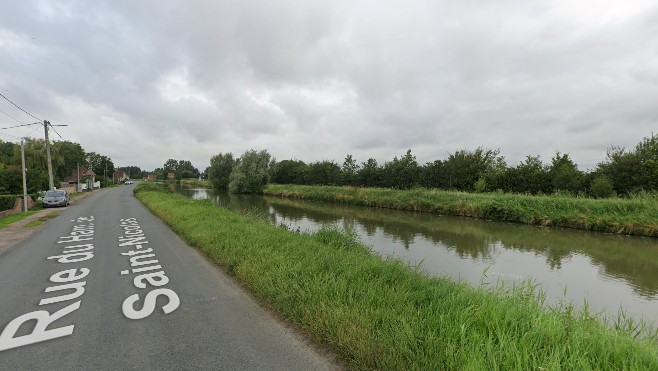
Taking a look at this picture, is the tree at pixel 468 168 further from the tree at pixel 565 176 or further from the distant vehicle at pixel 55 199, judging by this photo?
the distant vehicle at pixel 55 199

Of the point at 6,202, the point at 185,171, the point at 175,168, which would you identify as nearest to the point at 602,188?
the point at 6,202

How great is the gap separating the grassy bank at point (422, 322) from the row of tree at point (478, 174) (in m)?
20.0

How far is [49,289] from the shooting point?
4.95 meters

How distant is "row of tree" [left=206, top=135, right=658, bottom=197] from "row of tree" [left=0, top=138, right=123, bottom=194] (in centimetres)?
2347

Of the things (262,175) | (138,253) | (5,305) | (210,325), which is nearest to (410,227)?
(138,253)

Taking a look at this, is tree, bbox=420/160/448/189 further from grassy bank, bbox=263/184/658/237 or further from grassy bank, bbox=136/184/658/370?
grassy bank, bbox=136/184/658/370

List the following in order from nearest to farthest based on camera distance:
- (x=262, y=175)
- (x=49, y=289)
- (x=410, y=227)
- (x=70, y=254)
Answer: (x=49, y=289), (x=70, y=254), (x=410, y=227), (x=262, y=175)

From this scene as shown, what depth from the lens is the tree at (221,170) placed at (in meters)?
57.9

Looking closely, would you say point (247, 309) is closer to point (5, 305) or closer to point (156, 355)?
point (156, 355)

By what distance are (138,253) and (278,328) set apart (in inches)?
221

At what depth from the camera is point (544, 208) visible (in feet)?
56.8

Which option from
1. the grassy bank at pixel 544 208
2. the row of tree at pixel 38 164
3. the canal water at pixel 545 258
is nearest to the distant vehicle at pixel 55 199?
the row of tree at pixel 38 164

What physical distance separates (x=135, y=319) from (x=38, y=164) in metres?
54.4

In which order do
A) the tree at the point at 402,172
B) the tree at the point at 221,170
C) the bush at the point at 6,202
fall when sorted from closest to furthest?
the bush at the point at 6,202
the tree at the point at 402,172
the tree at the point at 221,170
